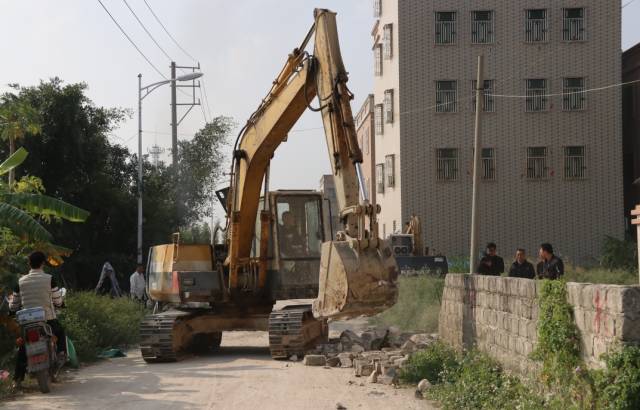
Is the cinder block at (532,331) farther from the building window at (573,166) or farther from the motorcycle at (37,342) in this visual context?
the building window at (573,166)

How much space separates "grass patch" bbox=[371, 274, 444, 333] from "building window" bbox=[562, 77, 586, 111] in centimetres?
2082

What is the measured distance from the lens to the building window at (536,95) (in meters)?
42.8

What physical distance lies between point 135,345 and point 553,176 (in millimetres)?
27973

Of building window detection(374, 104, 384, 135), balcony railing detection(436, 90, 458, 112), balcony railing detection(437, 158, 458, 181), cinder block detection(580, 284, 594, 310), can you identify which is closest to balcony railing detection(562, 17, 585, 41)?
balcony railing detection(436, 90, 458, 112)

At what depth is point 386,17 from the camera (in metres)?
45.5

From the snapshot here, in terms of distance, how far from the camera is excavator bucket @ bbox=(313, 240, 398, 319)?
38.0 ft

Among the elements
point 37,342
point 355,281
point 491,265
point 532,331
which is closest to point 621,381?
point 532,331

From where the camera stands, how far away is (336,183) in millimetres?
12805

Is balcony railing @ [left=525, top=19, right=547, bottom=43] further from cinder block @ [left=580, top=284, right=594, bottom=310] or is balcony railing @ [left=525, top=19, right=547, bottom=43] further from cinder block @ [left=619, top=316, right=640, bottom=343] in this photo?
cinder block @ [left=619, top=316, right=640, bottom=343]

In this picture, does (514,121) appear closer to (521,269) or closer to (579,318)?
(521,269)

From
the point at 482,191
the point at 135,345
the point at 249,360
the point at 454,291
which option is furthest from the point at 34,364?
the point at 482,191

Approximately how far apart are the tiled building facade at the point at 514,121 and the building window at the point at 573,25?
0.05 meters

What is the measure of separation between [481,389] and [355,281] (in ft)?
7.62

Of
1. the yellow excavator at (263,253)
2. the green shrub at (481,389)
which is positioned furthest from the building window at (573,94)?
the green shrub at (481,389)
